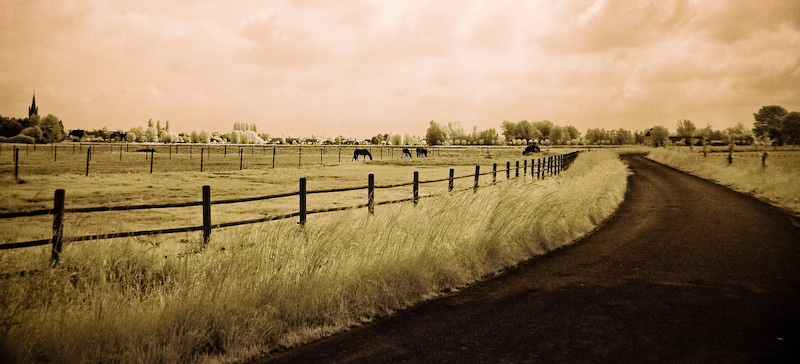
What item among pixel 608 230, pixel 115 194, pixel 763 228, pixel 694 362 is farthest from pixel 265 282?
pixel 115 194

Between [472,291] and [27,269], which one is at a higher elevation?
[27,269]

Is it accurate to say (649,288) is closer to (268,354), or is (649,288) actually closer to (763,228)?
(268,354)

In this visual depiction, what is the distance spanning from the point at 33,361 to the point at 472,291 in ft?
17.7

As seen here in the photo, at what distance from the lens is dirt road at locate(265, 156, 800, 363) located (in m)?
4.90

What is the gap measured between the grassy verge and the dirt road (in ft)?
1.83

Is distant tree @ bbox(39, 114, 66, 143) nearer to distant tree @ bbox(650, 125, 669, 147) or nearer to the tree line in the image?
the tree line

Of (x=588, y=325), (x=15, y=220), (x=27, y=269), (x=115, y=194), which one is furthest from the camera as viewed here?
(x=115, y=194)

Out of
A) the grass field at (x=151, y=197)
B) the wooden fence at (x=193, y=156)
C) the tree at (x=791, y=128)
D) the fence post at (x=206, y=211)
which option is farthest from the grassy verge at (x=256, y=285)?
the tree at (x=791, y=128)

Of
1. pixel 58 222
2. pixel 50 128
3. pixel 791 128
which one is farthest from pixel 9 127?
pixel 791 128

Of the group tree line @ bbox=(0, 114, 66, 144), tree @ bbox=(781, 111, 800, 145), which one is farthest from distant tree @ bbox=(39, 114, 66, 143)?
tree @ bbox=(781, 111, 800, 145)

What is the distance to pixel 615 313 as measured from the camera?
6.14 m

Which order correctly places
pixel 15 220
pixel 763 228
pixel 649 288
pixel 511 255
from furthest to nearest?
1. pixel 15 220
2. pixel 763 228
3. pixel 511 255
4. pixel 649 288

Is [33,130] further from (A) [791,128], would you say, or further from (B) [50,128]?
(A) [791,128]

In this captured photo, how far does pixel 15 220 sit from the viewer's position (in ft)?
56.3
